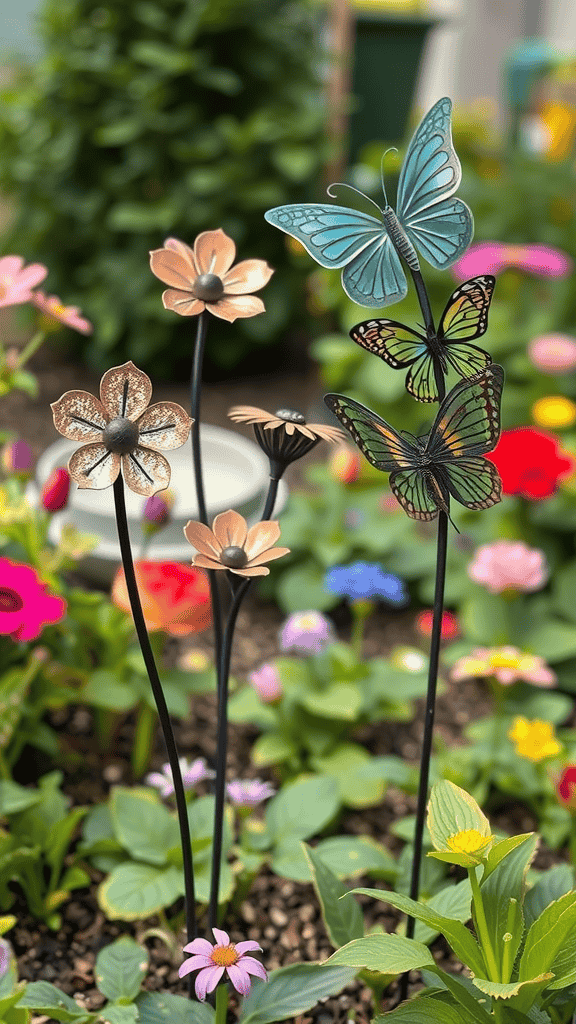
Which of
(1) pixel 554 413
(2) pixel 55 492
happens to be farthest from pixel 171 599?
(1) pixel 554 413

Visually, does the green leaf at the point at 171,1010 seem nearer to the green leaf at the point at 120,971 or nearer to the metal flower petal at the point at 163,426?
the green leaf at the point at 120,971

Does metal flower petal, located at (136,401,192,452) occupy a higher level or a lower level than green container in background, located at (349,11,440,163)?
lower

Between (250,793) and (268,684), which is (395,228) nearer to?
(250,793)

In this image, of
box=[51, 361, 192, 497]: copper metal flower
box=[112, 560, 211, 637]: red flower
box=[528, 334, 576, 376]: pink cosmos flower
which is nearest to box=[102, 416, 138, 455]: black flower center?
box=[51, 361, 192, 497]: copper metal flower

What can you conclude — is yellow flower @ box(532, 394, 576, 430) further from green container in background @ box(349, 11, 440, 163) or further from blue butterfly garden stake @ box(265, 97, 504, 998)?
green container in background @ box(349, 11, 440, 163)

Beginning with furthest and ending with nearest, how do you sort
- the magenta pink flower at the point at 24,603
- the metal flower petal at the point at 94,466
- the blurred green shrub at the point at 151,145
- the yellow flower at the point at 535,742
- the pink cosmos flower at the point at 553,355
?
the blurred green shrub at the point at 151,145 → the pink cosmos flower at the point at 553,355 → the yellow flower at the point at 535,742 → the magenta pink flower at the point at 24,603 → the metal flower petal at the point at 94,466

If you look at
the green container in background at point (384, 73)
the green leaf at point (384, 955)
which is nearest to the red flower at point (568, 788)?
the green leaf at point (384, 955)

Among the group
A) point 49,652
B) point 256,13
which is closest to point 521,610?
point 49,652
